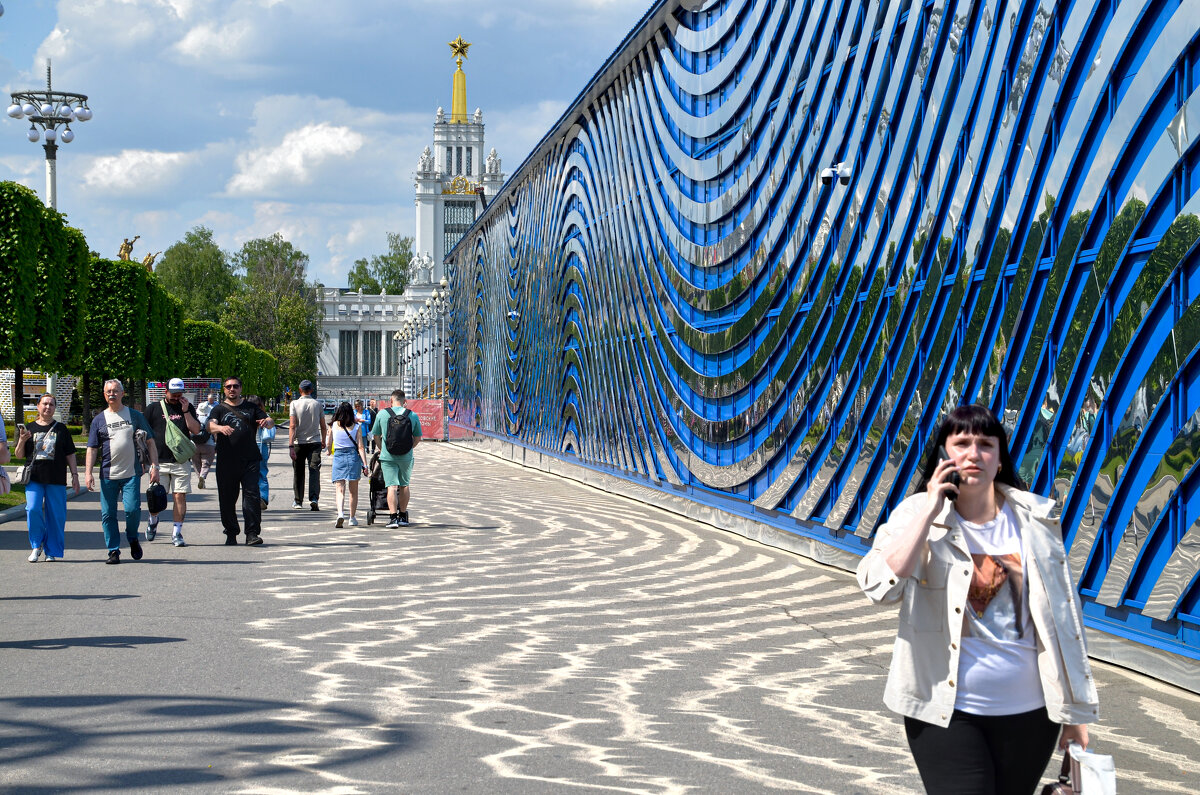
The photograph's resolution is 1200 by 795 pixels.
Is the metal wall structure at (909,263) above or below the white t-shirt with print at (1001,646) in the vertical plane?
above

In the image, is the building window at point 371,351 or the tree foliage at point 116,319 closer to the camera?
the tree foliage at point 116,319

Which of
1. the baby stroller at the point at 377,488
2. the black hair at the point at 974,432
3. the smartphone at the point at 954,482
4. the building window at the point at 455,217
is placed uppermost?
the building window at the point at 455,217

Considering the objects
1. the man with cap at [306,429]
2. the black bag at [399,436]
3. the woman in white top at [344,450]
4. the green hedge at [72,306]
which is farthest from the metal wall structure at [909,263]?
the green hedge at [72,306]

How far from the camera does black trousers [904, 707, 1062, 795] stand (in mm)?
3436

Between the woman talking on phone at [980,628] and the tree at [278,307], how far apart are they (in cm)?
9773

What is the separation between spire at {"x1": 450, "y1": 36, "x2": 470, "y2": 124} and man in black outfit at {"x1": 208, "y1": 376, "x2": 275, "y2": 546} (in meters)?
136

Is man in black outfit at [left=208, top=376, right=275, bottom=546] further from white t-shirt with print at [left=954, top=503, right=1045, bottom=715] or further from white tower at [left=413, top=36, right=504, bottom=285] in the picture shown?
white tower at [left=413, top=36, right=504, bottom=285]

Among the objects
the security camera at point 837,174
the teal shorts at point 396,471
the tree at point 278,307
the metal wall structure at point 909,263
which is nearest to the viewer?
the metal wall structure at point 909,263

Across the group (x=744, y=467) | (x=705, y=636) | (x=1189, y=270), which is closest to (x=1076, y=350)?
(x=1189, y=270)

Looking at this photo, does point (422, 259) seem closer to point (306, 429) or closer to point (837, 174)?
point (306, 429)

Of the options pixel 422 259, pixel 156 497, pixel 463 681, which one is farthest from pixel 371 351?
pixel 463 681

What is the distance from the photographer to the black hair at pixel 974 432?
3.62m

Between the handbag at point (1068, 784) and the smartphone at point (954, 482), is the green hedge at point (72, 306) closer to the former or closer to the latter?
the smartphone at point (954, 482)

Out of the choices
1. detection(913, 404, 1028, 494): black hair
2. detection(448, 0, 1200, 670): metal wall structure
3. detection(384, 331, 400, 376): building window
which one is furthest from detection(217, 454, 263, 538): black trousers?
detection(384, 331, 400, 376): building window
